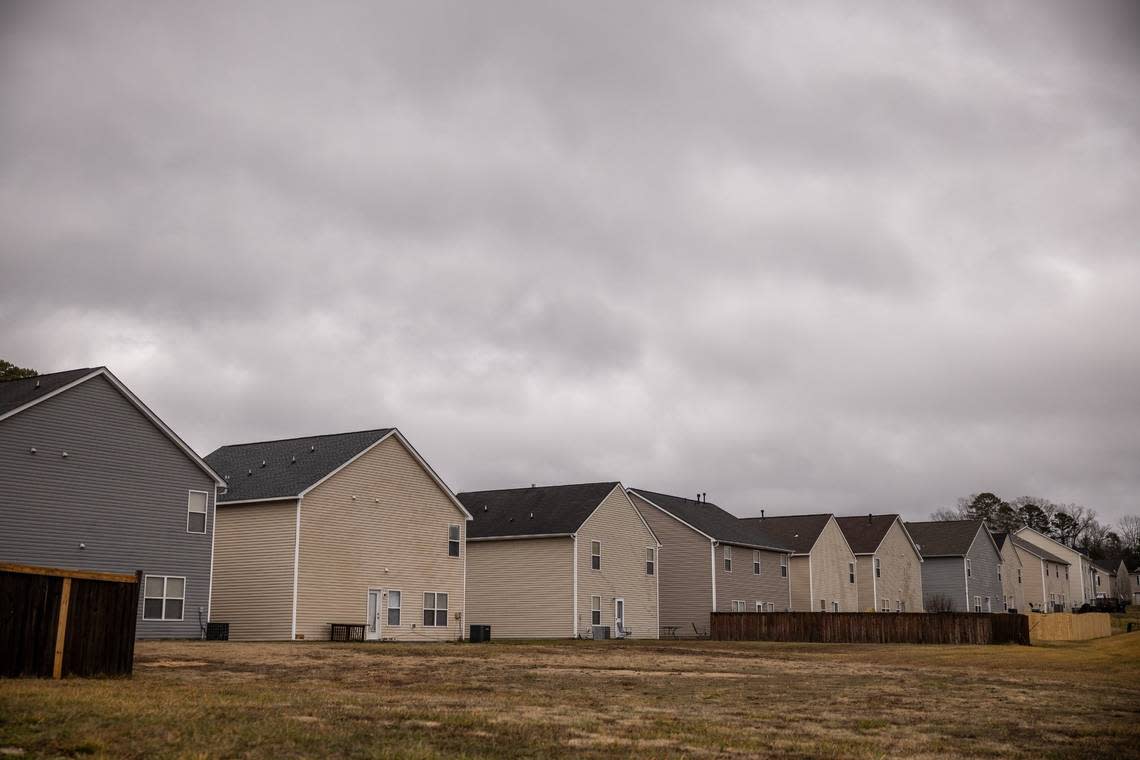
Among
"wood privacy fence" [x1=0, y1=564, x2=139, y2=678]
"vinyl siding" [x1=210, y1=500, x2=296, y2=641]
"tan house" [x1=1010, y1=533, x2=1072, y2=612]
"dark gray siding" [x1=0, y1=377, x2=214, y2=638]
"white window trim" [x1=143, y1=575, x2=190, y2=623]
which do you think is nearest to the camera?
"wood privacy fence" [x1=0, y1=564, x2=139, y2=678]

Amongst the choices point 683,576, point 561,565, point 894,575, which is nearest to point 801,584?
point 683,576

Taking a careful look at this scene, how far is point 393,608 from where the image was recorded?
147 feet

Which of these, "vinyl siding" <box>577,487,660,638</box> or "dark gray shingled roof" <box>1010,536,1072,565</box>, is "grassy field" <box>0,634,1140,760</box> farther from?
"dark gray shingled roof" <box>1010,536,1072,565</box>

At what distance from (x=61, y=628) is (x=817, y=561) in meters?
57.8

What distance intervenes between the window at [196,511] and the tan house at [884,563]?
1917 inches

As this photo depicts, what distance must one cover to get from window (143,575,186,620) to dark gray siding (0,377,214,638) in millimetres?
249

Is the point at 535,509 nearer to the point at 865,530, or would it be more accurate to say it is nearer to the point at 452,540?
the point at 452,540

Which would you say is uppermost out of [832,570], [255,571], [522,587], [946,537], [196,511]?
[946,537]

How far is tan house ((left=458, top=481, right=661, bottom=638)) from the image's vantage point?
5322 centimetres

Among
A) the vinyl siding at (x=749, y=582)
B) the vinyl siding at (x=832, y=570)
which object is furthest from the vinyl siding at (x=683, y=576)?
the vinyl siding at (x=832, y=570)

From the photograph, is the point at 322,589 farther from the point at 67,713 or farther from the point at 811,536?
the point at 811,536

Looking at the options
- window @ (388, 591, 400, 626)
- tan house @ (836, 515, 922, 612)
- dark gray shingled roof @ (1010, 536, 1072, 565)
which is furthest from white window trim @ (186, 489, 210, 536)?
dark gray shingled roof @ (1010, 536, 1072, 565)

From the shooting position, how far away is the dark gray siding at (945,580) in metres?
→ 83.4

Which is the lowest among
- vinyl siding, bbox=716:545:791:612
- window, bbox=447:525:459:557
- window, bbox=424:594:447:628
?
window, bbox=424:594:447:628
